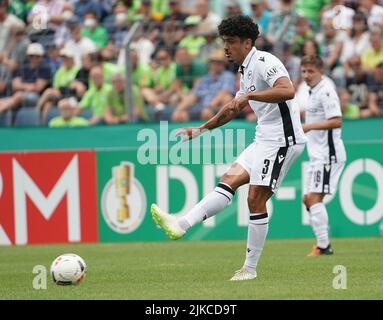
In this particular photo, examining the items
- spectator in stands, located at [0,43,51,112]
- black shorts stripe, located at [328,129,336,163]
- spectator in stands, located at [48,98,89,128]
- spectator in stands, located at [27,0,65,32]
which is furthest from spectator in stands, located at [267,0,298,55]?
spectator in stands, located at [27,0,65,32]

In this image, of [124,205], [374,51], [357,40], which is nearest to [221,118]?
[124,205]

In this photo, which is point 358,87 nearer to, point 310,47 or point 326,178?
point 310,47

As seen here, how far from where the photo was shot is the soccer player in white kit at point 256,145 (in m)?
9.44

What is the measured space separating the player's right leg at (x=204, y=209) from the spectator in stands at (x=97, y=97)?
8.48 meters

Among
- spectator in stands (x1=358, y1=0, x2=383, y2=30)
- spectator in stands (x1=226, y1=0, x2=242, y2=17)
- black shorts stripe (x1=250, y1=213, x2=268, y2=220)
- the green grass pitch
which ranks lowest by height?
the green grass pitch

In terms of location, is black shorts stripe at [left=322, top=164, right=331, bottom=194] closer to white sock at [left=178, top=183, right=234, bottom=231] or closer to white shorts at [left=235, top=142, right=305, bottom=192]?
white shorts at [left=235, top=142, right=305, bottom=192]

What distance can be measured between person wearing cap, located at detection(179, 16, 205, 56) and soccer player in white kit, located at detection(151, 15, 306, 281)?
8495 millimetres

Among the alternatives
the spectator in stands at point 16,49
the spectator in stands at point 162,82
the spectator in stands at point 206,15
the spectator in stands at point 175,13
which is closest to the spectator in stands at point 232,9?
the spectator in stands at point 206,15

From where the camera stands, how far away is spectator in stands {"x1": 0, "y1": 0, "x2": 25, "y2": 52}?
20.1 meters

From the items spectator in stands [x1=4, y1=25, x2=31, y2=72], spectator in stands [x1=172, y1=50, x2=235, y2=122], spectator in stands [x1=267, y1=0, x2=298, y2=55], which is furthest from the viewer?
spectator in stands [x1=4, y1=25, x2=31, y2=72]

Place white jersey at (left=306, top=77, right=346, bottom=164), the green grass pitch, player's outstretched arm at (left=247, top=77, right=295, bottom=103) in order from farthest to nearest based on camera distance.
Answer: white jersey at (left=306, top=77, right=346, bottom=164), player's outstretched arm at (left=247, top=77, right=295, bottom=103), the green grass pitch

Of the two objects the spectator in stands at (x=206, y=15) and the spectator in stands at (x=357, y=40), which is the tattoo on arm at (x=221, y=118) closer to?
the spectator in stands at (x=357, y=40)

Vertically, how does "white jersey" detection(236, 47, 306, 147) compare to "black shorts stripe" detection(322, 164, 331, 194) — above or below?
above

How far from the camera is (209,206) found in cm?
962
